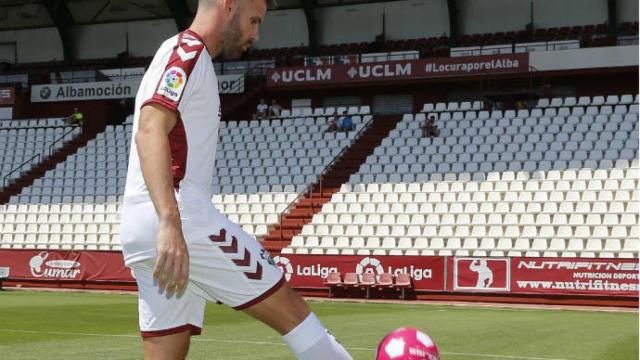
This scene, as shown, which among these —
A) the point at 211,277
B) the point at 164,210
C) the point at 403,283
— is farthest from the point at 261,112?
the point at 164,210

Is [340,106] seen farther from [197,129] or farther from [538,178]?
[197,129]

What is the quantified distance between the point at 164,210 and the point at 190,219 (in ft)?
0.91

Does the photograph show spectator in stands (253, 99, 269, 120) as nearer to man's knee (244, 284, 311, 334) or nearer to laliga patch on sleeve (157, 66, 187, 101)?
man's knee (244, 284, 311, 334)

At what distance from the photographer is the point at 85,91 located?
39938 mm

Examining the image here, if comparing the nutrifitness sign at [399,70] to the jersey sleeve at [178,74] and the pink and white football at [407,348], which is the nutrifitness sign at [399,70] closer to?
the pink and white football at [407,348]

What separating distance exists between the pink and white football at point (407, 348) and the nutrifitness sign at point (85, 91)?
34.6 metres

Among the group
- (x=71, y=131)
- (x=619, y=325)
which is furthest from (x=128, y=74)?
(x=619, y=325)

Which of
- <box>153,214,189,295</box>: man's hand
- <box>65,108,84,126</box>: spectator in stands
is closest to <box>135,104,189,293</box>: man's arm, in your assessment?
<box>153,214,189,295</box>: man's hand

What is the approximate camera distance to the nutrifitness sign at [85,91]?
39.2 metres

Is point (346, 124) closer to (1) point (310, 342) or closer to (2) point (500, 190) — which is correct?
(2) point (500, 190)

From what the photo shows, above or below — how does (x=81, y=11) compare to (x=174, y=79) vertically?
above

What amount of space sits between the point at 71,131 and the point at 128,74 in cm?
335

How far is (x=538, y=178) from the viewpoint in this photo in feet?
87.1

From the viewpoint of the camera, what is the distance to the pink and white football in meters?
4.94
